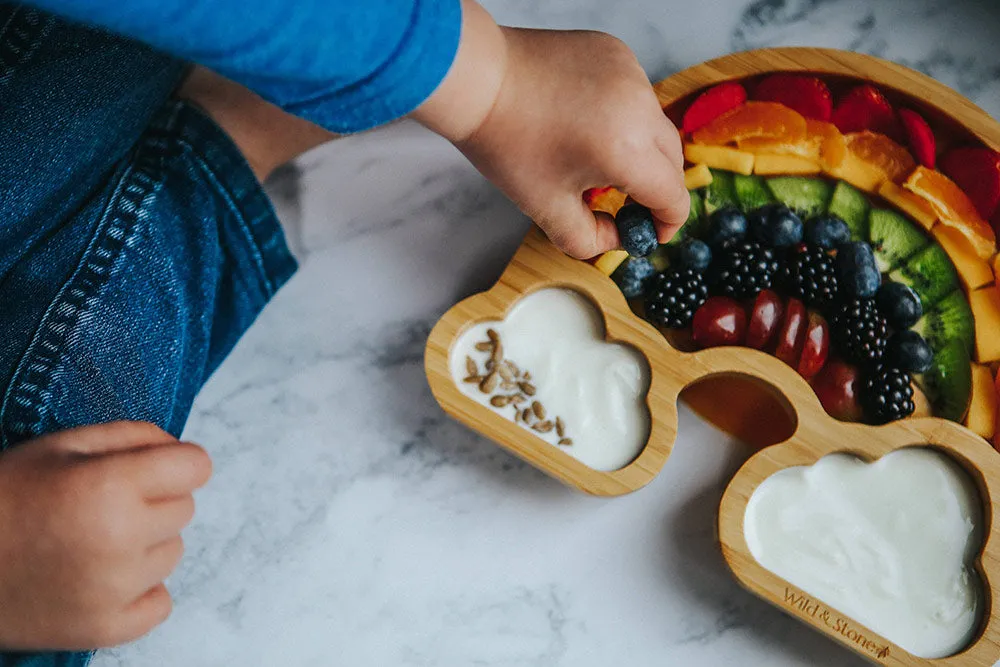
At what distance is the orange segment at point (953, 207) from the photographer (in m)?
1.05

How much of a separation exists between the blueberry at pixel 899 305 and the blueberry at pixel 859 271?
0.05 feet

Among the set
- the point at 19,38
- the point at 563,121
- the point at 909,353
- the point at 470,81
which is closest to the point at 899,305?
the point at 909,353

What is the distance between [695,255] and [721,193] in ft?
0.31

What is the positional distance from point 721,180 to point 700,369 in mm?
246

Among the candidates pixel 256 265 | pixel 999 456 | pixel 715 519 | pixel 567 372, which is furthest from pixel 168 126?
pixel 999 456

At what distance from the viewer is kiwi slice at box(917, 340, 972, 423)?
1.04m

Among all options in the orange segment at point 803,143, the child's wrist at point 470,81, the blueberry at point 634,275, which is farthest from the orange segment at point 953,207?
the child's wrist at point 470,81

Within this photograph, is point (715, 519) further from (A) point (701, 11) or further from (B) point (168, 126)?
(B) point (168, 126)

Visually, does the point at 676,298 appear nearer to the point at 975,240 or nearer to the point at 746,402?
the point at 746,402

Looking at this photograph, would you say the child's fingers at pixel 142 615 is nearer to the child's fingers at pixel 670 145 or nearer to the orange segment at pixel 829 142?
the child's fingers at pixel 670 145

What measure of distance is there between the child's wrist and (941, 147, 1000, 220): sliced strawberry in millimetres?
609

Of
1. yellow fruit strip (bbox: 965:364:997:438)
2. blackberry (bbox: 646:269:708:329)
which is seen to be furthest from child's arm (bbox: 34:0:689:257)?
yellow fruit strip (bbox: 965:364:997:438)

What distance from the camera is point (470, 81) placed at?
0.77 m

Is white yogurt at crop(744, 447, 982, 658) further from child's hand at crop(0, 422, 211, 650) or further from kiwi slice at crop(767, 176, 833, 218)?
child's hand at crop(0, 422, 211, 650)
